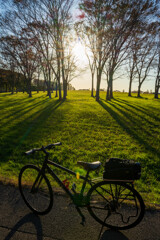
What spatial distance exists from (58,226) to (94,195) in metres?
0.89

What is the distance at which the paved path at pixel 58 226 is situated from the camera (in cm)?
270

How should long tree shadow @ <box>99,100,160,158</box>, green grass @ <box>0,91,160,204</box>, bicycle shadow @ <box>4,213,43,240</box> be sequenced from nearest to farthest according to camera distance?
bicycle shadow @ <box>4,213,43,240</box> → green grass @ <box>0,91,160,204</box> → long tree shadow @ <box>99,100,160,158</box>

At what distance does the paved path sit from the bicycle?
0.47ft

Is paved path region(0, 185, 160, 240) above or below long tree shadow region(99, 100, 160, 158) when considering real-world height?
below

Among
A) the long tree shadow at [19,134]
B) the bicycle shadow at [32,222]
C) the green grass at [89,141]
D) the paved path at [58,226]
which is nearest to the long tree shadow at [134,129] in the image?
the green grass at [89,141]

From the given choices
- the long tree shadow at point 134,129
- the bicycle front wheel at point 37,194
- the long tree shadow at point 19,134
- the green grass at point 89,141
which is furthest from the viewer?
the long tree shadow at point 134,129

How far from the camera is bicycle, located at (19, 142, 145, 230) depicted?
275cm

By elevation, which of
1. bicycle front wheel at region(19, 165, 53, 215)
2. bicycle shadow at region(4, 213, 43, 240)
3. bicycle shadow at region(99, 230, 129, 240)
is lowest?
bicycle shadow at region(99, 230, 129, 240)

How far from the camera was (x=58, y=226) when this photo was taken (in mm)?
2904

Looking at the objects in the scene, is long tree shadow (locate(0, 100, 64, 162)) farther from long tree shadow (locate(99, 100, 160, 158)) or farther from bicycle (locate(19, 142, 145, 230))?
long tree shadow (locate(99, 100, 160, 158))

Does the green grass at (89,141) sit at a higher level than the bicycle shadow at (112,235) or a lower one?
higher

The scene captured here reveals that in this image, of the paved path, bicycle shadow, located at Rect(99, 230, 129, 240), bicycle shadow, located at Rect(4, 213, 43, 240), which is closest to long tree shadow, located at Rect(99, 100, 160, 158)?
the paved path

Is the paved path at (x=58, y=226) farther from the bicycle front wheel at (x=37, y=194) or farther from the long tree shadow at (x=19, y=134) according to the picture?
the long tree shadow at (x=19, y=134)

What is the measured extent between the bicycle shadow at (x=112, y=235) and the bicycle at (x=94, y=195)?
0.08 meters
